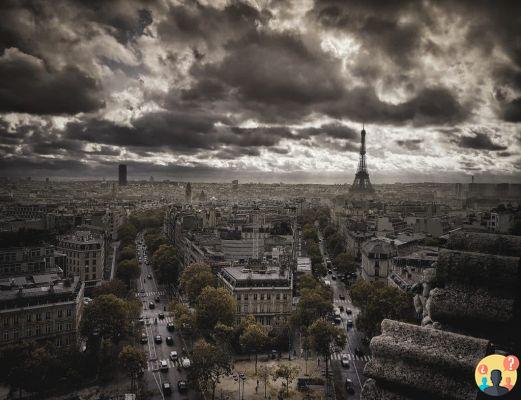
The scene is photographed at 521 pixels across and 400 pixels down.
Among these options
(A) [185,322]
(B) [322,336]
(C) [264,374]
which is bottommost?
(C) [264,374]

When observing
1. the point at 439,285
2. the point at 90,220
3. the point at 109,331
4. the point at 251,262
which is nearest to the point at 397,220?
the point at 251,262

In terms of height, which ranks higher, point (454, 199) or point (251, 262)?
point (454, 199)

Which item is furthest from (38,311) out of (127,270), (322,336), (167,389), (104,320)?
(127,270)

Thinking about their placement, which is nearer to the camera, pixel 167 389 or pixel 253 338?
pixel 167 389

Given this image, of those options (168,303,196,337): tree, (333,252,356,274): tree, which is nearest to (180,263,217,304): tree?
(168,303,196,337): tree

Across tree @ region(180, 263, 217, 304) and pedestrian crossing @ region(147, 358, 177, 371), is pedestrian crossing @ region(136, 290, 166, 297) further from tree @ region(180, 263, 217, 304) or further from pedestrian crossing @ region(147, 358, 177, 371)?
pedestrian crossing @ region(147, 358, 177, 371)

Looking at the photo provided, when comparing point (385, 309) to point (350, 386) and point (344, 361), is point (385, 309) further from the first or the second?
point (350, 386)

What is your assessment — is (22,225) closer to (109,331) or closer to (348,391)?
(109,331)
